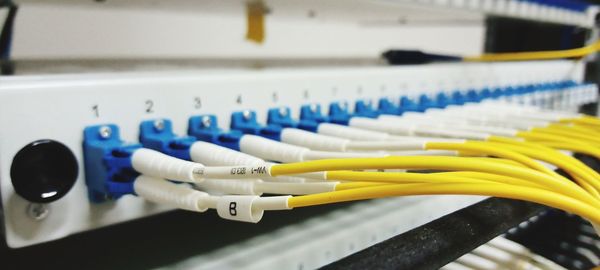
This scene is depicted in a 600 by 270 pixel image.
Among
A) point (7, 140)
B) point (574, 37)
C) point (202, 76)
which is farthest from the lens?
point (574, 37)

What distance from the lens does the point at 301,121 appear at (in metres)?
0.45

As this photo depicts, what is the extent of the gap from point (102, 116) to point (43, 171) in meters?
0.05

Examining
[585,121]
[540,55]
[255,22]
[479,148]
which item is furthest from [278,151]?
[540,55]

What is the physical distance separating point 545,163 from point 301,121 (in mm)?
220

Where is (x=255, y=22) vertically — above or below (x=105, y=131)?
above

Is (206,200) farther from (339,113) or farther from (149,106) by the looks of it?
(339,113)

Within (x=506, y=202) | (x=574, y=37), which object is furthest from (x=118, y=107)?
(x=574, y=37)

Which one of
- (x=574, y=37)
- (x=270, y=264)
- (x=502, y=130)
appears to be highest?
(x=574, y=37)

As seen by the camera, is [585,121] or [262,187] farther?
[585,121]

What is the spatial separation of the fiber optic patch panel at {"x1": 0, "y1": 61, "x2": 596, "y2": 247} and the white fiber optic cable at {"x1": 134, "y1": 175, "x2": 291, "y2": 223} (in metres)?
0.03

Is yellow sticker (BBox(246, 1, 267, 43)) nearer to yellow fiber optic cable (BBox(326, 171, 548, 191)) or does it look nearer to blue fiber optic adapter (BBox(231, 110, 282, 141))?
blue fiber optic adapter (BBox(231, 110, 282, 141))

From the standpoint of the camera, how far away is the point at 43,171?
0.98 feet

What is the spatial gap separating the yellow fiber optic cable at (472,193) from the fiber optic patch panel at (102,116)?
0.49 ft

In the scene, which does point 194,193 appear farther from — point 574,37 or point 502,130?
point 574,37
